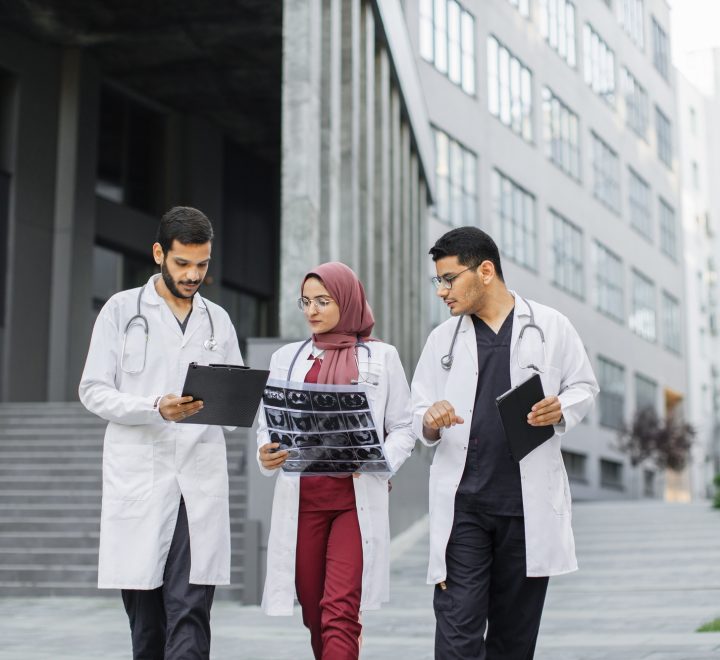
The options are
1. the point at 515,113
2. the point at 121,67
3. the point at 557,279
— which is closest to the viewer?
the point at 121,67

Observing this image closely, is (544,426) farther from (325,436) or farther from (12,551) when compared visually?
(12,551)

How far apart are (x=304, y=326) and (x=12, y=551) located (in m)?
3.91

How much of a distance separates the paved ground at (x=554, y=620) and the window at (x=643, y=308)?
33.9 metres

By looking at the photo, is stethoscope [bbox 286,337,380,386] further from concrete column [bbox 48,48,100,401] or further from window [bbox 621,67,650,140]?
window [bbox 621,67,650,140]

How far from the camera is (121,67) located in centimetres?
2428

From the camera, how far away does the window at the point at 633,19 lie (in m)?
48.8

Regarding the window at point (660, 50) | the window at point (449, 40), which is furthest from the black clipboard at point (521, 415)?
the window at point (660, 50)

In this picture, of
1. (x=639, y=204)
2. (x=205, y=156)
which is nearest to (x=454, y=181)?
(x=205, y=156)

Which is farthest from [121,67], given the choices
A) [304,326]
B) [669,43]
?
[669,43]

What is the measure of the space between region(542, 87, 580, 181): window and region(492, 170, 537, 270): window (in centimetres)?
313

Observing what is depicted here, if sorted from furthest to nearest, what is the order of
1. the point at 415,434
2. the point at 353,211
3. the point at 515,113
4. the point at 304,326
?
the point at 515,113 → the point at 353,211 → the point at 304,326 → the point at 415,434

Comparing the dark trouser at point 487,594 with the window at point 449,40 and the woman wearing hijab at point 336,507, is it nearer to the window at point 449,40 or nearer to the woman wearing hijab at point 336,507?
the woman wearing hijab at point 336,507

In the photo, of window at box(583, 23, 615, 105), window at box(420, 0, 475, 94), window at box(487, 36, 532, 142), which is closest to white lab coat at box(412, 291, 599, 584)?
window at box(420, 0, 475, 94)

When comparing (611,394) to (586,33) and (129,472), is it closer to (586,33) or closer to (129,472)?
(586,33)
